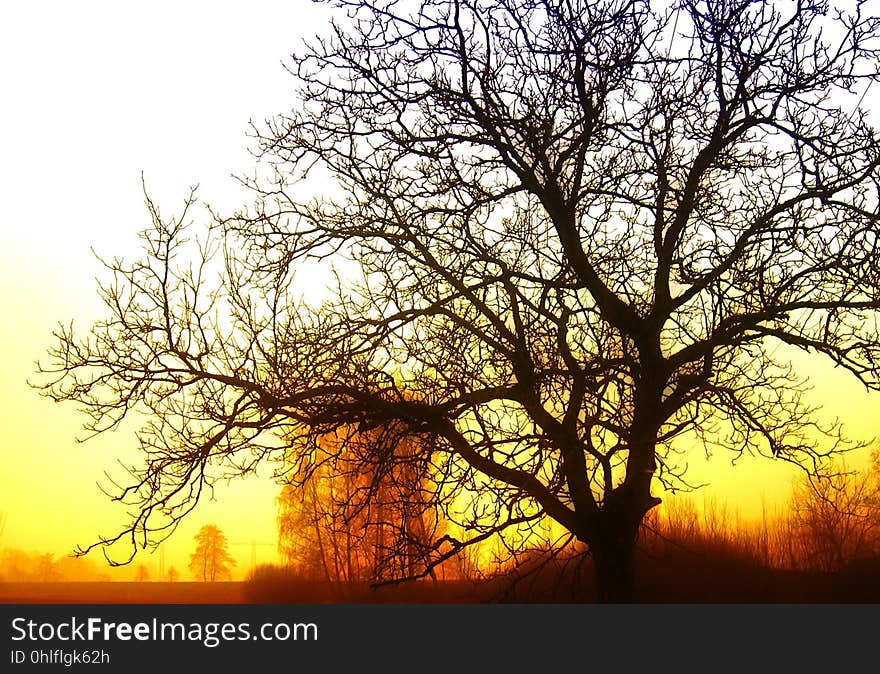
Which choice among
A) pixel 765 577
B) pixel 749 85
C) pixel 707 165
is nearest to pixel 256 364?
pixel 707 165

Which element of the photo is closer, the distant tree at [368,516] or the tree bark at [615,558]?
the distant tree at [368,516]

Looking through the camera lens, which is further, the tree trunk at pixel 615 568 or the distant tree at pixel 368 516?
the tree trunk at pixel 615 568

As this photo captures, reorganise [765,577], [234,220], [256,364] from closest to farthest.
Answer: [256,364] < [234,220] < [765,577]

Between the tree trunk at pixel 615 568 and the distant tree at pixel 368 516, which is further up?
the distant tree at pixel 368 516

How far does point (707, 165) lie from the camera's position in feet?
28.2

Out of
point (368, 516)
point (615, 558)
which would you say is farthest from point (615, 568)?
point (368, 516)

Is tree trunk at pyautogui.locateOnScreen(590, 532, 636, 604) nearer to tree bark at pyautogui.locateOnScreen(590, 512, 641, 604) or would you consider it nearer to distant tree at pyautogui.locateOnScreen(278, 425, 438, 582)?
tree bark at pyautogui.locateOnScreen(590, 512, 641, 604)

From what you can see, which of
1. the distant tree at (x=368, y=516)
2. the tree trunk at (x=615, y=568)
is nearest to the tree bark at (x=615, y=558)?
the tree trunk at (x=615, y=568)

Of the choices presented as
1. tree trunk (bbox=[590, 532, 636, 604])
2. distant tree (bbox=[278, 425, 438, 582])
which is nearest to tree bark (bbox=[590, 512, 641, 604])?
tree trunk (bbox=[590, 532, 636, 604])

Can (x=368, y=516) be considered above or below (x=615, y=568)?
above

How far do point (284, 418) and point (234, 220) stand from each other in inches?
87.8

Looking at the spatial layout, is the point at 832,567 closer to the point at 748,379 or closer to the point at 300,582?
the point at 748,379

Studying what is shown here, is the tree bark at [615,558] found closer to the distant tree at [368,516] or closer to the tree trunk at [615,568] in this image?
the tree trunk at [615,568]

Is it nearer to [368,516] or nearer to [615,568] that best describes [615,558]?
[615,568]
